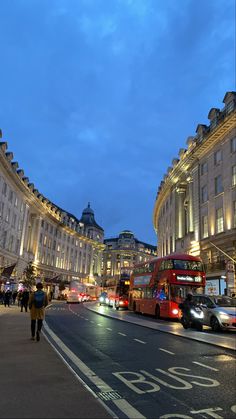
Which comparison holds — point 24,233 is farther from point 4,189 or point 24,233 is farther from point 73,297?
point 4,189

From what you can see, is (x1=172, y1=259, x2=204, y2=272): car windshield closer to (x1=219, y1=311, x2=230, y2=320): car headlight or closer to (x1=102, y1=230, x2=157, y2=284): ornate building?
(x1=219, y1=311, x2=230, y2=320): car headlight

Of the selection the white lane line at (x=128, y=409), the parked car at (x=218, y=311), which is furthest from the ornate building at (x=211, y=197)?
the white lane line at (x=128, y=409)

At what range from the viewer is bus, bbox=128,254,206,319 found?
27.0 meters

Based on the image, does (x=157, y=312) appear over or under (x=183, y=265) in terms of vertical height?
under

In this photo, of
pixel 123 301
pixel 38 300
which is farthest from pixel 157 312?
pixel 38 300

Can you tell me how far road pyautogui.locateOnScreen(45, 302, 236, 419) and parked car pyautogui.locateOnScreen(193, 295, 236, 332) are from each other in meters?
4.91

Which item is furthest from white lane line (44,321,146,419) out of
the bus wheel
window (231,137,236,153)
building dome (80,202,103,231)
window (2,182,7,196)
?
building dome (80,202,103,231)

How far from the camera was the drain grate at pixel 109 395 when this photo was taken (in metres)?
6.49

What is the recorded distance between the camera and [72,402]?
20.0ft

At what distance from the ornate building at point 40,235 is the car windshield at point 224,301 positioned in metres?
38.2

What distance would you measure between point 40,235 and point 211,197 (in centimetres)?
5162

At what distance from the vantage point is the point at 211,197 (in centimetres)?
4253

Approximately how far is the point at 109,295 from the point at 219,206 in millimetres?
21079

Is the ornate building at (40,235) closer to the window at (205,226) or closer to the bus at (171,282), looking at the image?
the window at (205,226)
